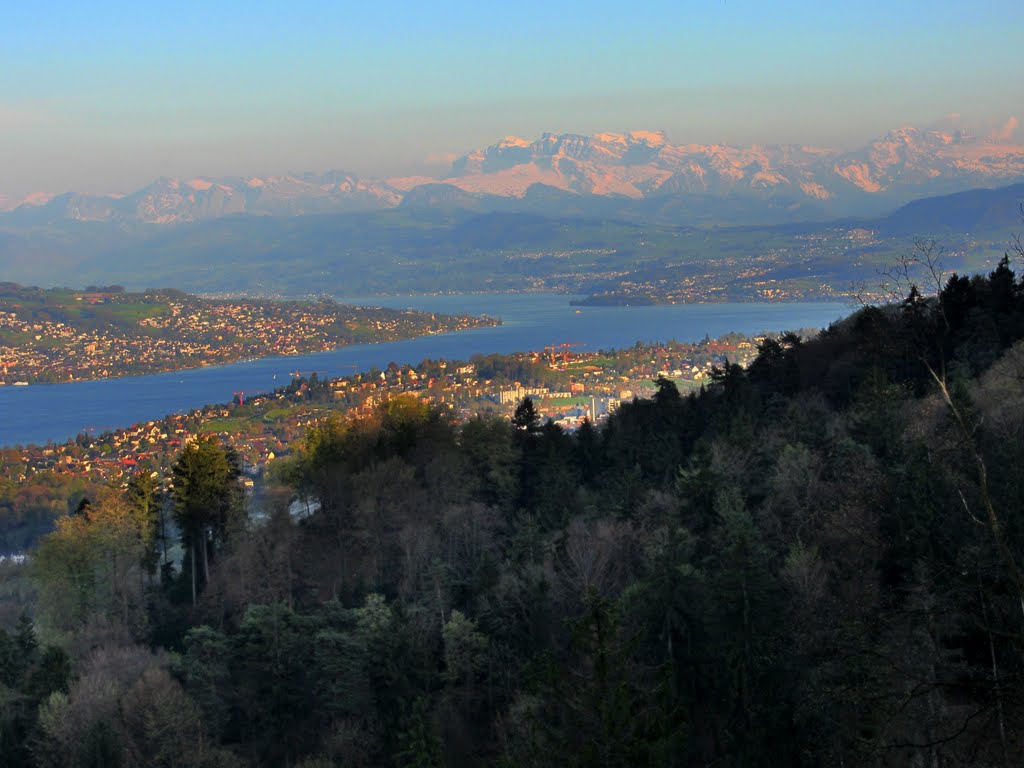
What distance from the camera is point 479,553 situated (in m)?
19.1

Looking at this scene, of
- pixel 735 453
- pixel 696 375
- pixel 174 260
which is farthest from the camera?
pixel 174 260

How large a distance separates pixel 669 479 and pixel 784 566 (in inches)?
295

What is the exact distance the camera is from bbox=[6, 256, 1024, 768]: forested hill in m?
7.73

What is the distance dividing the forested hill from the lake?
3469 cm

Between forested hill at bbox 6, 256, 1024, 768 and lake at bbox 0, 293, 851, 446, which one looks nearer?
forested hill at bbox 6, 256, 1024, 768

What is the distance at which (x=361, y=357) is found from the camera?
79.1 meters

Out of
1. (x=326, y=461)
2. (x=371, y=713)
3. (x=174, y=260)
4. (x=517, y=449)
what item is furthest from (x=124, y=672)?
(x=174, y=260)

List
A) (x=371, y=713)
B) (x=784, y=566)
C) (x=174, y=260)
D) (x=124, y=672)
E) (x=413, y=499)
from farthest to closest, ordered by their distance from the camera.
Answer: (x=174, y=260) → (x=413, y=499) → (x=124, y=672) → (x=371, y=713) → (x=784, y=566)

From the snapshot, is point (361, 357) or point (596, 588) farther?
point (361, 357)

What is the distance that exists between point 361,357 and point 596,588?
7094cm

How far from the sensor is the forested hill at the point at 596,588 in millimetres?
7727

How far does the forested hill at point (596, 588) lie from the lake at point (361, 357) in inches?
1366

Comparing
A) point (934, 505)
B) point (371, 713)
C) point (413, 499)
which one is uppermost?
point (934, 505)

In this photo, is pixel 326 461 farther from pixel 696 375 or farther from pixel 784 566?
pixel 696 375
